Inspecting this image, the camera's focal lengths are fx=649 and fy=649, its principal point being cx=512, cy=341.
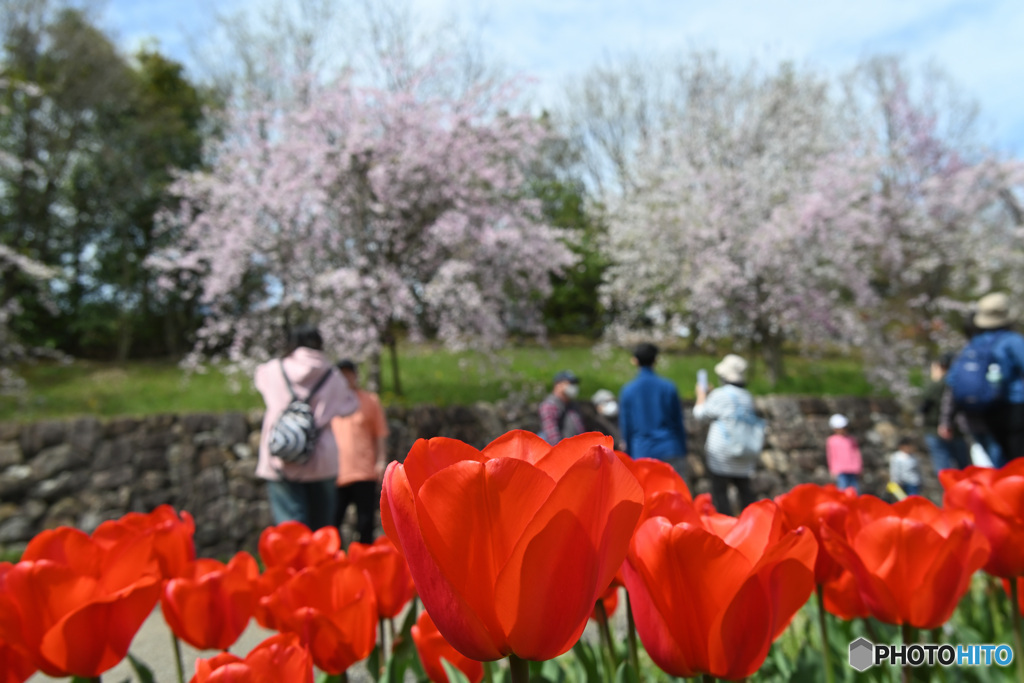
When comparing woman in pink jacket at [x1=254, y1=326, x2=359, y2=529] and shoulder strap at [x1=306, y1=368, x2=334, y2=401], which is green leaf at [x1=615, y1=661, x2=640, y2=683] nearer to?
woman in pink jacket at [x1=254, y1=326, x2=359, y2=529]

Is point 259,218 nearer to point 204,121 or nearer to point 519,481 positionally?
point 519,481

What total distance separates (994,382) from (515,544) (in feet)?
14.7

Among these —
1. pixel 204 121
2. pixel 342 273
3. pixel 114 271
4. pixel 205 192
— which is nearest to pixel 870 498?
pixel 342 273

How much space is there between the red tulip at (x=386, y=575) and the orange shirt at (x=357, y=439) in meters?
3.52

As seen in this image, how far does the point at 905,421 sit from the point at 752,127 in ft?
24.4

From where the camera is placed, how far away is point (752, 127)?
14.4 meters

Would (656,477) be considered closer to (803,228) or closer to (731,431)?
(731,431)

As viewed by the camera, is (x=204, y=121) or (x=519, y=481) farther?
(x=204, y=121)

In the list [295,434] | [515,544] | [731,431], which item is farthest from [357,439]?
[515,544]

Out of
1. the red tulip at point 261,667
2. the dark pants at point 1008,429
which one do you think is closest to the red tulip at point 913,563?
the red tulip at point 261,667

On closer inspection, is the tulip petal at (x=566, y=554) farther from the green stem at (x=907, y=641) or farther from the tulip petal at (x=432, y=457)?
the green stem at (x=907, y=641)

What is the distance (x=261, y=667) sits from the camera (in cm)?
61

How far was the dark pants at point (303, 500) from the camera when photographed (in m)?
3.55

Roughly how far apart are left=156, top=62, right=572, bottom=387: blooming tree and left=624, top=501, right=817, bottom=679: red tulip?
6677mm
